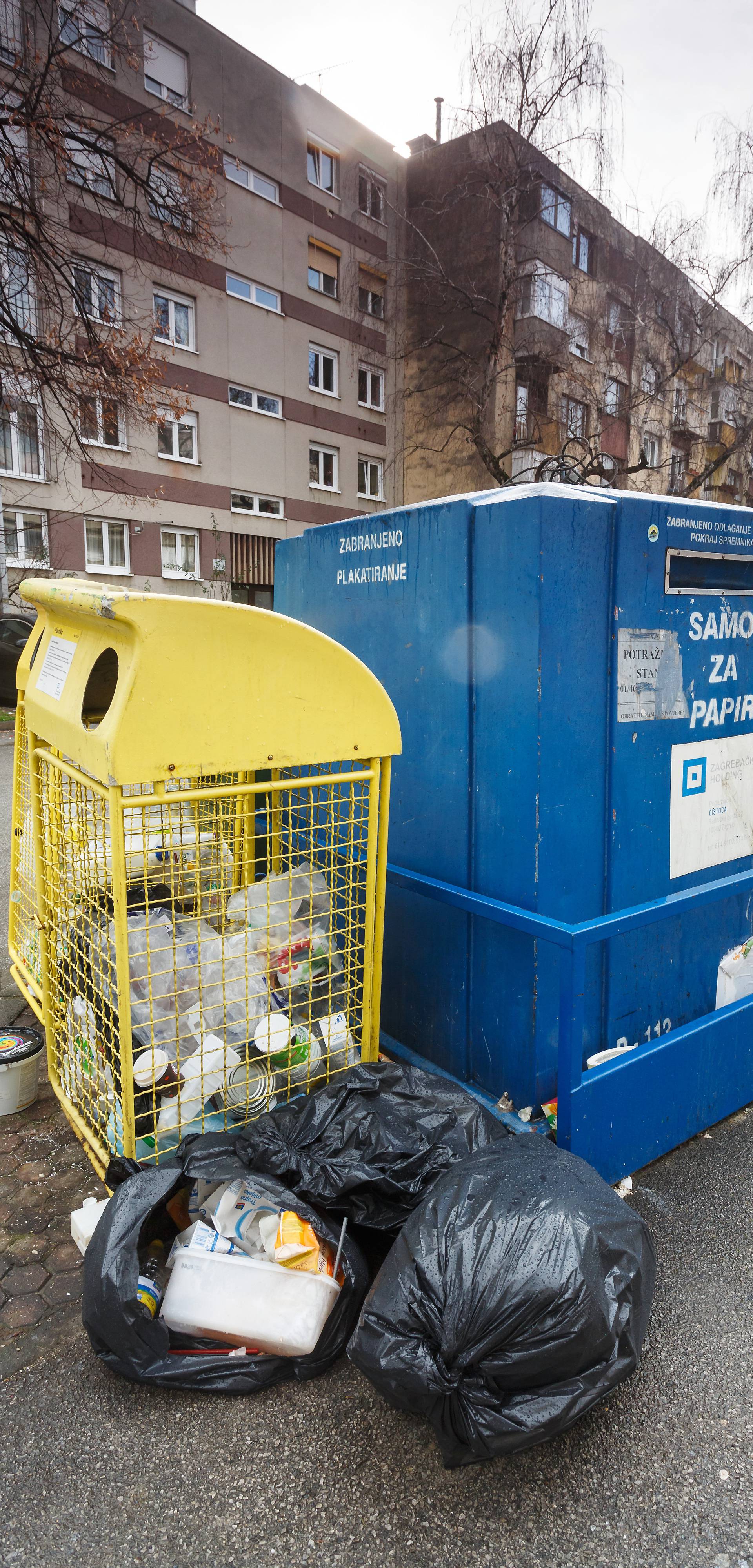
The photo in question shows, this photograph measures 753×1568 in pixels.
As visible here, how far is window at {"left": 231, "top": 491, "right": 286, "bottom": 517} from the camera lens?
17891 millimetres

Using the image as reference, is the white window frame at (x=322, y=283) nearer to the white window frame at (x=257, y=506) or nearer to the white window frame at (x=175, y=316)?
the white window frame at (x=175, y=316)

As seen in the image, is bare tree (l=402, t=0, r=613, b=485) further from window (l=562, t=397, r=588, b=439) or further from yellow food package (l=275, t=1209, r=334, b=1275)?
yellow food package (l=275, t=1209, r=334, b=1275)

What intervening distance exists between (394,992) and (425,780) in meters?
0.78

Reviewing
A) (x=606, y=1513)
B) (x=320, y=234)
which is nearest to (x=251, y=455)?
(x=320, y=234)

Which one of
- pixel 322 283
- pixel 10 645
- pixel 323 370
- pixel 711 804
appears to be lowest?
pixel 711 804

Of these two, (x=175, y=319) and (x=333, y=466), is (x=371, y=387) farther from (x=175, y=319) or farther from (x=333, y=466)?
(x=175, y=319)

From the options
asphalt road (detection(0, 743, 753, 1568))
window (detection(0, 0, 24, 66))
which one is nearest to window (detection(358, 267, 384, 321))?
window (detection(0, 0, 24, 66))

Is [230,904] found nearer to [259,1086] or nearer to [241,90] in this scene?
[259,1086]

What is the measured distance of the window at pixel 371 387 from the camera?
20547 millimetres

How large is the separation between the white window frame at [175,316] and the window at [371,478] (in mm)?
5210

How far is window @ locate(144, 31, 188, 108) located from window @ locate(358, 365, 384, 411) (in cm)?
635

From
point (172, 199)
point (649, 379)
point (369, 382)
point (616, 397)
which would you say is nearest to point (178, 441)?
point (369, 382)

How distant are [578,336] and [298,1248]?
21.0 metres

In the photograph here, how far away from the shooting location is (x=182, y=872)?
274cm
